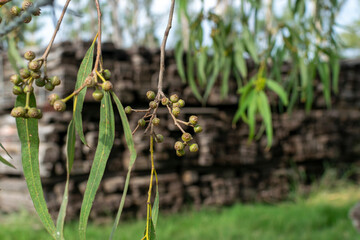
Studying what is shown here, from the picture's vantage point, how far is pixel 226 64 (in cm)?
210

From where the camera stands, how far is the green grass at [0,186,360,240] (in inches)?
121

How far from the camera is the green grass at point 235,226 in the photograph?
308 centimetres

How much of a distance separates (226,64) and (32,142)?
5.08ft

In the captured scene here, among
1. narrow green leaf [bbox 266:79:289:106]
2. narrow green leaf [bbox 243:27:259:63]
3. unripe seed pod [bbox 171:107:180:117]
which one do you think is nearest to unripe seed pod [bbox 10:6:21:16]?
unripe seed pod [bbox 171:107:180:117]

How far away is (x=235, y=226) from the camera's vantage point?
3465 mm

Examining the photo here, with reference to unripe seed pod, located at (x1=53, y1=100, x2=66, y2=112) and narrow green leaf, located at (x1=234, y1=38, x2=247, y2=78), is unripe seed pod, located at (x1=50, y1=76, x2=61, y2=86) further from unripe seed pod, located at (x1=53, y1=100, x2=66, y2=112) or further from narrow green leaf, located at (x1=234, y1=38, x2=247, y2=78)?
narrow green leaf, located at (x1=234, y1=38, x2=247, y2=78)

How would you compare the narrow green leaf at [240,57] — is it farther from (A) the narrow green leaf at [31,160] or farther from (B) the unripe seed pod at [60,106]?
(B) the unripe seed pod at [60,106]

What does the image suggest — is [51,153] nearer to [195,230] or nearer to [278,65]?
[195,230]

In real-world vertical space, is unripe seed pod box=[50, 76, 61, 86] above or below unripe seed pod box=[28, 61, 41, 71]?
below

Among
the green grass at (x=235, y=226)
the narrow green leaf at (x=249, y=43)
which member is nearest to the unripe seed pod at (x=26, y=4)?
the narrow green leaf at (x=249, y=43)

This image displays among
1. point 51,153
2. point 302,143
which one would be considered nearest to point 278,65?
point 51,153

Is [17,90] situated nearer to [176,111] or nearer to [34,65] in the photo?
[34,65]

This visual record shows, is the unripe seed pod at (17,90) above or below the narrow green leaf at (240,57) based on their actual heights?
below

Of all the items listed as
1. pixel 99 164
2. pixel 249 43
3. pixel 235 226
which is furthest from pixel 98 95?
pixel 235 226
